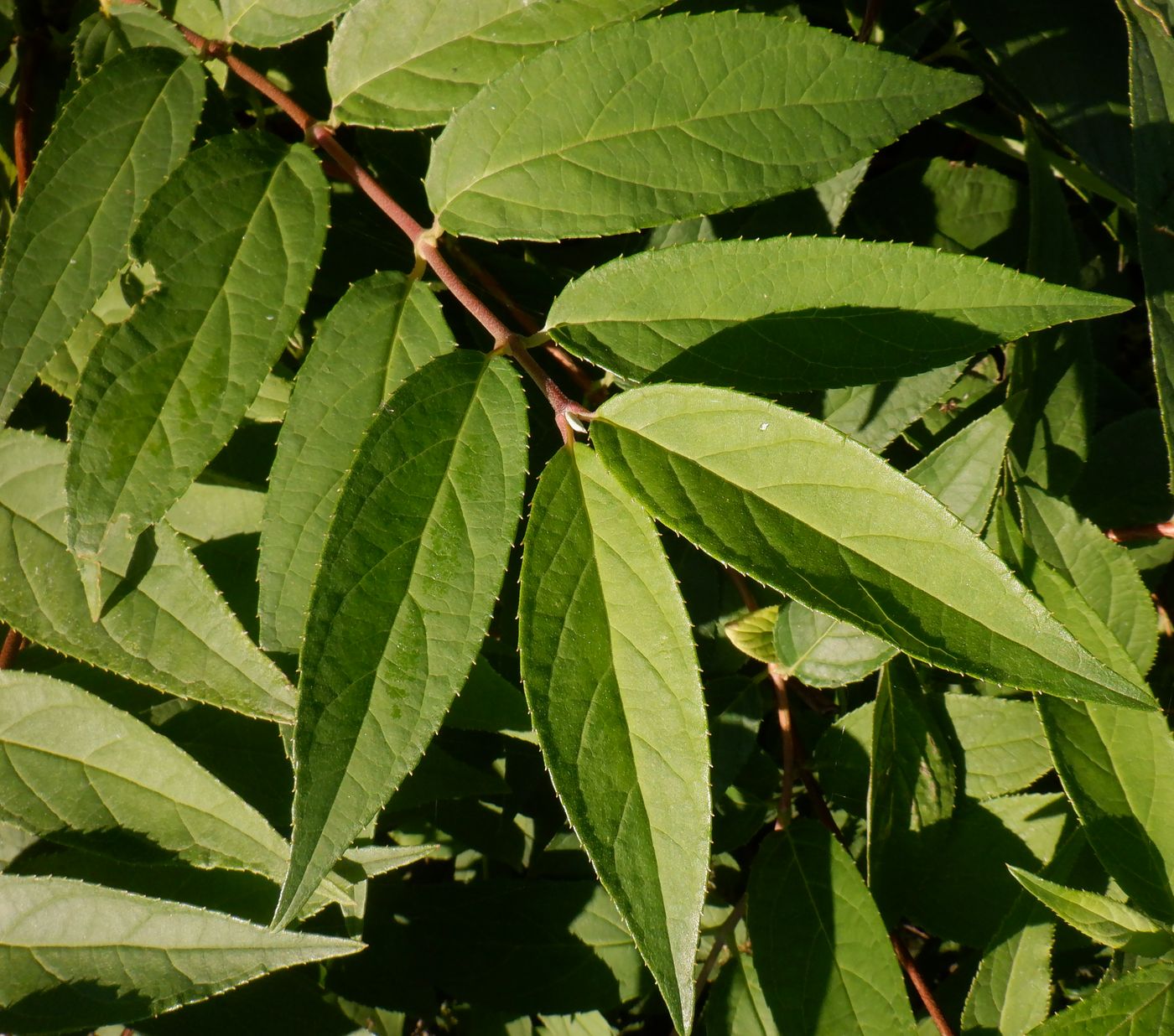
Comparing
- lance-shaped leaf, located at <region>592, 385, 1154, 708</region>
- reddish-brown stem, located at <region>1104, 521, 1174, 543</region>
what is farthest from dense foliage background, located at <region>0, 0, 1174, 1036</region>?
reddish-brown stem, located at <region>1104, 521, 1174, 543</region>

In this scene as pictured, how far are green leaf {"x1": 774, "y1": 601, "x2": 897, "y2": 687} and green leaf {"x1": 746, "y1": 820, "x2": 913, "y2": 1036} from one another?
0.29 m

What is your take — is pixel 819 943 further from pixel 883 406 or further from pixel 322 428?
pixel 322 428

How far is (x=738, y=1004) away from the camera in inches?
73.7

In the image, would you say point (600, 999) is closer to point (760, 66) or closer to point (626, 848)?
point (626, 848)

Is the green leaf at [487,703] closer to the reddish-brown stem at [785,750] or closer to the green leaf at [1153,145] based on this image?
the reddish-brown stem at [785,750]

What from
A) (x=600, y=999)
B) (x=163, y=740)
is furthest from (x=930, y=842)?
(x=163, y=740)

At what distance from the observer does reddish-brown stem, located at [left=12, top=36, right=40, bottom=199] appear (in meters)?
1.74

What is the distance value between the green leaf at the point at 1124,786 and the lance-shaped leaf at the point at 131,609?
3.95 feet

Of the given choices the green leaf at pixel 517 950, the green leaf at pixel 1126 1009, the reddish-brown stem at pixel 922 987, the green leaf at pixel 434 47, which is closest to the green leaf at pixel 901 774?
the reddish-brown stem at pixel 922 987

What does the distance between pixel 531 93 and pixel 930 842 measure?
4.90 feet

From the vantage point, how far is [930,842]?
1.85 meters

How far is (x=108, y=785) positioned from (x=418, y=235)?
98 cm

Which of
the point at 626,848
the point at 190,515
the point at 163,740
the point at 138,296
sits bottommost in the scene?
the point at 626,848

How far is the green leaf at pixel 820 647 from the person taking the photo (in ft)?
5.84
